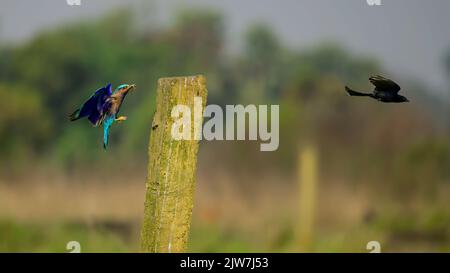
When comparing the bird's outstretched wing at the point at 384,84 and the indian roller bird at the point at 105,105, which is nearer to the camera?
the indian roller bird at the point at 105,105

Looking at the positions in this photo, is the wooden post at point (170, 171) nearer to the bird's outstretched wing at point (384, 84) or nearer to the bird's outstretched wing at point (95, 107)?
the bird's outstretched wing at point (95, 107)

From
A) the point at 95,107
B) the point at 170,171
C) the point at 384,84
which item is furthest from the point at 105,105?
the point at 384,84

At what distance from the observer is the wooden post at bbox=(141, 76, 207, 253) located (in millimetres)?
3742

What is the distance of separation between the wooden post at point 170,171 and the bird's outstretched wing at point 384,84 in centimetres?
111

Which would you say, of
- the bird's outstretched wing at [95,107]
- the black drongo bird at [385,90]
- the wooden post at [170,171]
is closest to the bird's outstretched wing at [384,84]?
the black drongo bird at [385,90]

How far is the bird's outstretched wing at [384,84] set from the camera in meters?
4.42

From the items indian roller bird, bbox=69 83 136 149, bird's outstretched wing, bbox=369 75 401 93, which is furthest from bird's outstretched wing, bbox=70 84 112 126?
bird's outstretched wing, bbox=369 75 401 93

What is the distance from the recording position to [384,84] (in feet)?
14.6

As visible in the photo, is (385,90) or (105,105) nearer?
(105,105)

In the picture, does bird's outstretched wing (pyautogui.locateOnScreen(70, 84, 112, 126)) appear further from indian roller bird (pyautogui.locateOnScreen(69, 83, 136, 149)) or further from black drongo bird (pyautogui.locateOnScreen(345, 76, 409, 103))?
black drongo bird (pyautogui.locateOnScreen(345, 76, 409, 103))

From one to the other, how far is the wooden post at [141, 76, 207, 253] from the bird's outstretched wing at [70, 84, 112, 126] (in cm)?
42

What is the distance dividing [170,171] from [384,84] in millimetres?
1369

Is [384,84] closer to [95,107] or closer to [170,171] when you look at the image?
[170,171]
